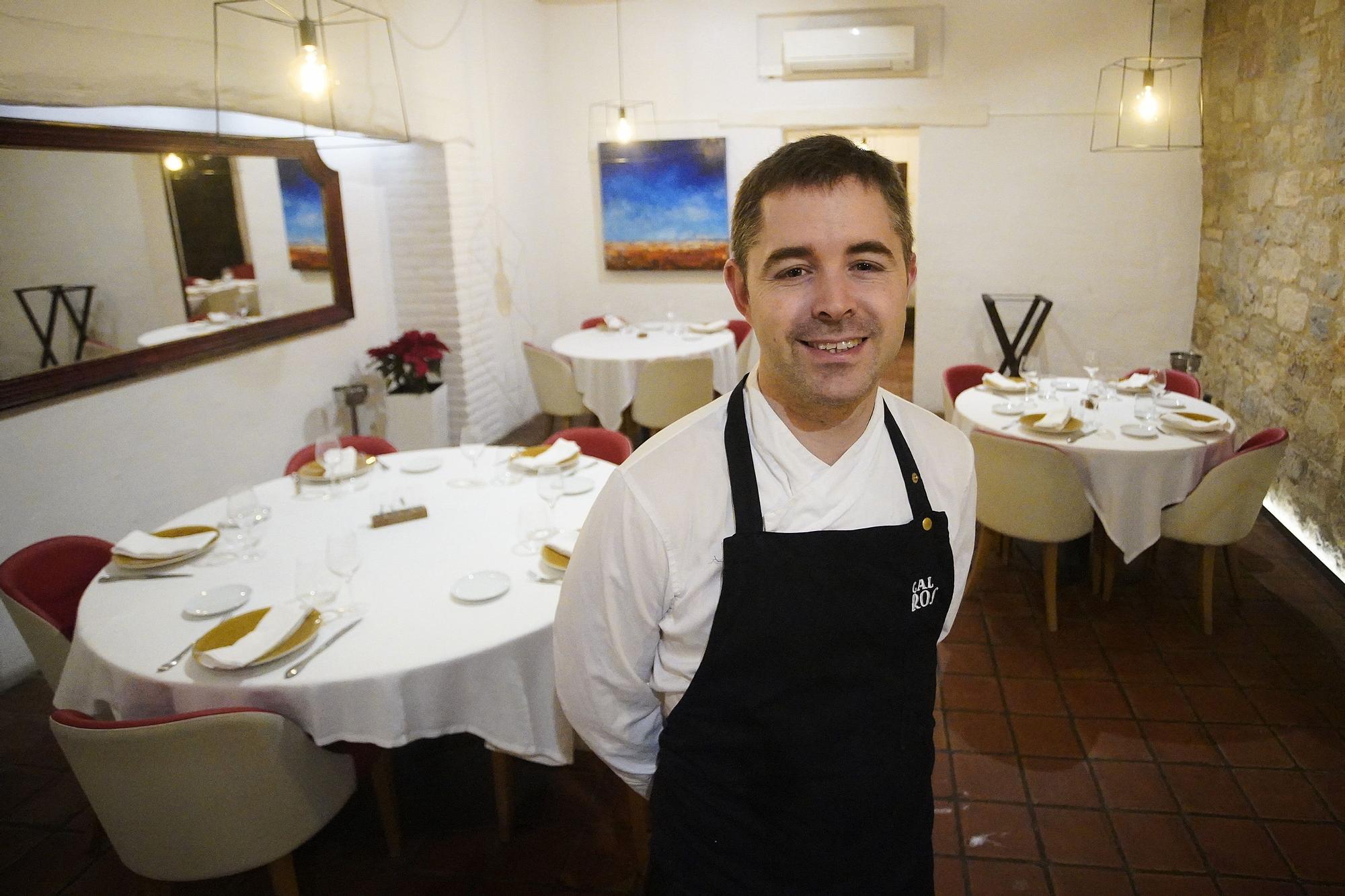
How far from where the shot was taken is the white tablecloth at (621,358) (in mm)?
5402

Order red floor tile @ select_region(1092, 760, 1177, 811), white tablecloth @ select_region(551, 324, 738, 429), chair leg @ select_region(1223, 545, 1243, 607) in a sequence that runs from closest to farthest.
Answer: red floor tile @ select_region(1092, 760, 1177, 811), chair leg @ select_region(1223, 545, 1243, 607), white tablecloth @ select_region(551, 324, 738, 429)

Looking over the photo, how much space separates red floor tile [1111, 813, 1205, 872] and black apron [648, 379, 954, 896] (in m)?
1.41

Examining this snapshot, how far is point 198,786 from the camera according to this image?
1738mm

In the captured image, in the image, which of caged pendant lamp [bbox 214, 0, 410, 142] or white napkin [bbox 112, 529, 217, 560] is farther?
caged pendant lamp [bbox 214, 0, 410, 142]

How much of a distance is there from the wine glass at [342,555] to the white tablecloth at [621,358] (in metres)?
→ 3.25

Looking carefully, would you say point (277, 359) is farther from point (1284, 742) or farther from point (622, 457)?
point (1284, 742)

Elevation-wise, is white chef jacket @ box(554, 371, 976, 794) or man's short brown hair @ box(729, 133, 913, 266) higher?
man's short brown hair @ box(729, 133, 913, 266)

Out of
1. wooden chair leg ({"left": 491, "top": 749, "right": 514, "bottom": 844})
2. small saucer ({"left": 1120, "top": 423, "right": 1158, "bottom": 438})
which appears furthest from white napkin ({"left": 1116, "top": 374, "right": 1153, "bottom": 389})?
wooden chair leg ({"left": 491, "top": 749, "right": 514, "bottom": 844})

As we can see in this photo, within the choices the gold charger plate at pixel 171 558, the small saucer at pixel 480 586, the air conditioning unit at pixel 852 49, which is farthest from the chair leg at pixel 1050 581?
the air conditioning unit at pixel 852 49

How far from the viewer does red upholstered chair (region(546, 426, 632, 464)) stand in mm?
3311

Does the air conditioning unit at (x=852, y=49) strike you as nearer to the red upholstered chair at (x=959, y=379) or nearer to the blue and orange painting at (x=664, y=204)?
the blue and orange painting at (x=664, y=204)

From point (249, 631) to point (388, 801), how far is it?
659mm

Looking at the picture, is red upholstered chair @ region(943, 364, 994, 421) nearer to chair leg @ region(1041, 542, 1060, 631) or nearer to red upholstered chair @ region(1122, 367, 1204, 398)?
red upholstered chair @ region(1122, 367, 1204, 398)

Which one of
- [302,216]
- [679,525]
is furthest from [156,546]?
[302,216]
